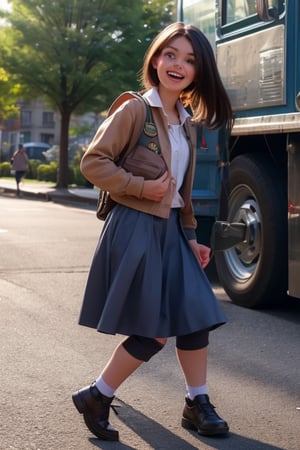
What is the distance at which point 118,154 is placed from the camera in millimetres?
4383

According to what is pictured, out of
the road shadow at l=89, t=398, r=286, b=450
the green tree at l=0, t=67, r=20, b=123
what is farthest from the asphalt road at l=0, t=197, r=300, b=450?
the green tree at l=0, t=67, r=20, b=123

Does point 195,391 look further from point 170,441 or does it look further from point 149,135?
point 149,135

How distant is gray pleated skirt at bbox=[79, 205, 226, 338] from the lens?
169 inches

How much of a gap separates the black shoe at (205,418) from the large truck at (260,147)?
2.48m

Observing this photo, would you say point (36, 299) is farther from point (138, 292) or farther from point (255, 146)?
point (138, 292)

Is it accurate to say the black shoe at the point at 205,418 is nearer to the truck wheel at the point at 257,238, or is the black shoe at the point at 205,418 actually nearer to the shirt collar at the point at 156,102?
the shirt collar at the point at 156,102

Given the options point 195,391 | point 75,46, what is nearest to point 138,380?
point 195,391

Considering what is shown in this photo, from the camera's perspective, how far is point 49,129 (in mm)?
95500

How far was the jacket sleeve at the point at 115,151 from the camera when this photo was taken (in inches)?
169

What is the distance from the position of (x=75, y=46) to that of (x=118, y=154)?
26.6 m

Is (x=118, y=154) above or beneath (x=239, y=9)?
beneath

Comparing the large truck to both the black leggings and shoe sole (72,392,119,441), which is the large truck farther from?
shoe sole (72,392,119,441)

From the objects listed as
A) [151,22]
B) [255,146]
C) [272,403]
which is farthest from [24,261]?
[151,22]

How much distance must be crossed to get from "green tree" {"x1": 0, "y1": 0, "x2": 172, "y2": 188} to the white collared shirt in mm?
25506
